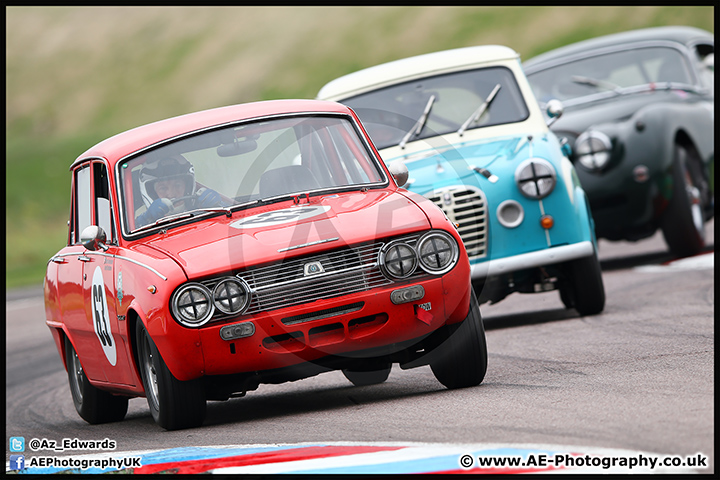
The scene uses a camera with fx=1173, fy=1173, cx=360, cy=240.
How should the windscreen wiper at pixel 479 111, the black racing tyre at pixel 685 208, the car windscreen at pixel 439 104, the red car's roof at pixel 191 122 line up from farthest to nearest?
the black racing tyre at pixel 685 208, the car windscreen at pixel 439 104, the windscreen wiper at pixel 479 111, the red car's roof at pixel 191 122

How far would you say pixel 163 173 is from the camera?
6820 millimetres

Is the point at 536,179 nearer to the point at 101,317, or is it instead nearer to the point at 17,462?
the point at 101,317

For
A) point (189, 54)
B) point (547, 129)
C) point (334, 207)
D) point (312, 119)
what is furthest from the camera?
point (189, 54)

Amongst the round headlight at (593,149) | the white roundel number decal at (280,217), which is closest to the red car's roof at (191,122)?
the white roundel number decal at (280,217)

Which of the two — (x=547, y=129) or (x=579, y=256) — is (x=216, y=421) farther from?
(x=547, y=129)

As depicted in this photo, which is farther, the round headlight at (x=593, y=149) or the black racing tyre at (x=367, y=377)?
the round headlight at (x=593, y=149)

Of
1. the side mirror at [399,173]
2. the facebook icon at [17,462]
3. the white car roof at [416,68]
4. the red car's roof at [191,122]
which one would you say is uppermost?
the white car roof at [416,68]

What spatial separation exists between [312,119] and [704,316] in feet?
10.3

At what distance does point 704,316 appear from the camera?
819 cm

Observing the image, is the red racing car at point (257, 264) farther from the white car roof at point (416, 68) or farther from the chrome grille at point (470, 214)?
the white car roof at point (416, 68)

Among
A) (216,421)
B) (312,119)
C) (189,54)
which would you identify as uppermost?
(189,54)

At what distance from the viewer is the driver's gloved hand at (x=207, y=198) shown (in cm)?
664

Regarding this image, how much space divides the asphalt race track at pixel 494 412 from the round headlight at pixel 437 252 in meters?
A: 0.69

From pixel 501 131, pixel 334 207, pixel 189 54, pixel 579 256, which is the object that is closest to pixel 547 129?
pixel 501 131
